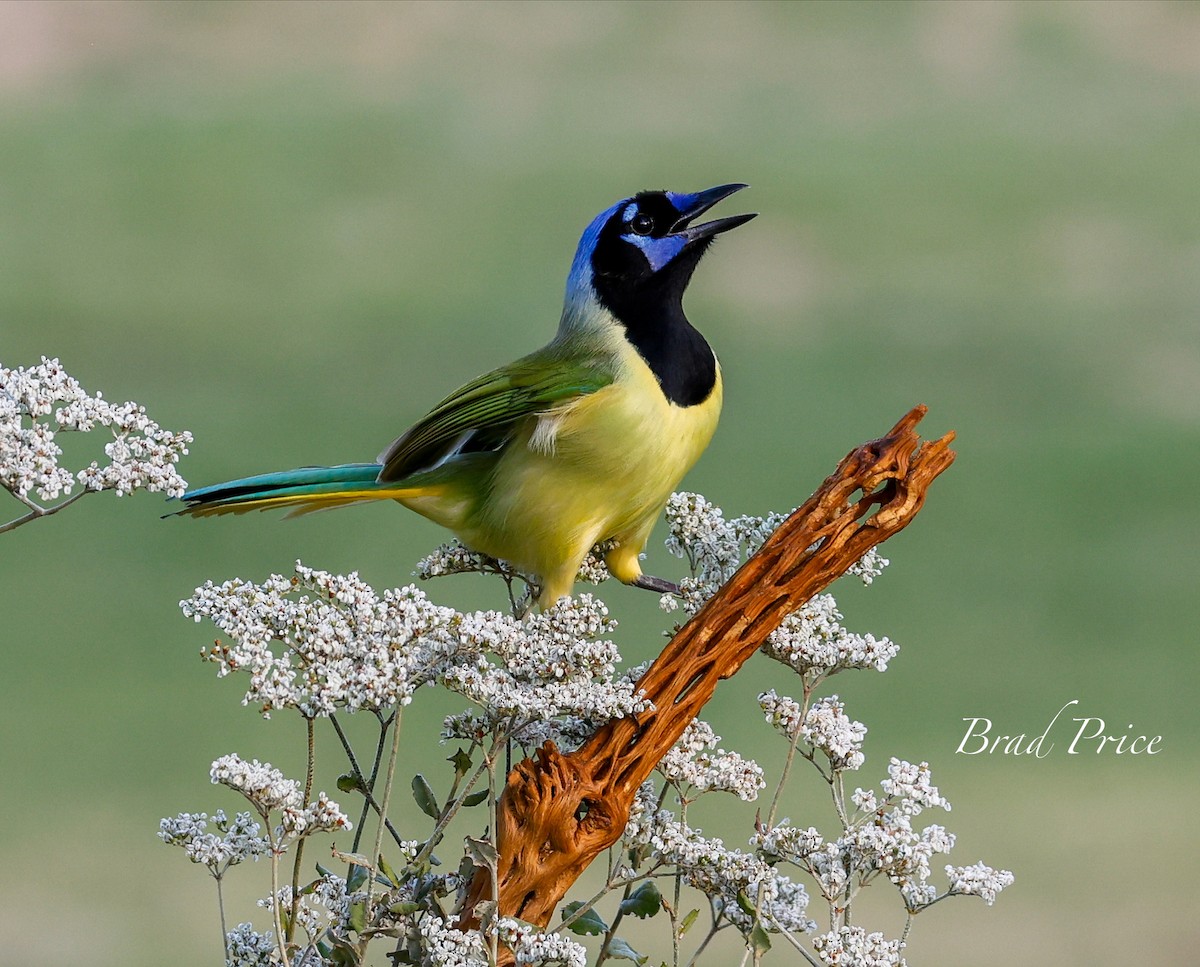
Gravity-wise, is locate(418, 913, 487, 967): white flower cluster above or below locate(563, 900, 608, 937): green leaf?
below

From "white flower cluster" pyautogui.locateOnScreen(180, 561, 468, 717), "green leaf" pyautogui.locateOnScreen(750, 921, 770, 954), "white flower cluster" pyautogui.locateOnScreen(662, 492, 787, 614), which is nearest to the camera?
"white flower cluster" pyautogui.locateOnScreen(180, 561, 468, 717)

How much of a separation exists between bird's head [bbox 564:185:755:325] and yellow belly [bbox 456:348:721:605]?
14 centimetres

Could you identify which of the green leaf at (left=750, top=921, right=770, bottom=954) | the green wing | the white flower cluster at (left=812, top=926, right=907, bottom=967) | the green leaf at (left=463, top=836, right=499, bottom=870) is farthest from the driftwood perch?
the green wing

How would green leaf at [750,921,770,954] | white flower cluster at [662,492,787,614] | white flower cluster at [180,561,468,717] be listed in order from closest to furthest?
white flower cluster at [180,561,468,717]
green leaf at [750,921,770,954]
white flower cluster at [662,492,787,614]

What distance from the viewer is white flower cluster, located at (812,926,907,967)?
2.13m

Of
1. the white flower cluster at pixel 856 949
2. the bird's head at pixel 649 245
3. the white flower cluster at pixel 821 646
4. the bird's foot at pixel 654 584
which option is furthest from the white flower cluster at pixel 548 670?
the bird's head at pixel 649 245

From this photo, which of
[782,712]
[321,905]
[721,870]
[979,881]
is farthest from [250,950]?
[979,881]

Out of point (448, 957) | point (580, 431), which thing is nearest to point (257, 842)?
point (448, 957)

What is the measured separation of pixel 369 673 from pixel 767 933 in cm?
81

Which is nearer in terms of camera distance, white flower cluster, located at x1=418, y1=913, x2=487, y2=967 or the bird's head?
white flower cluster, located at x1=418, y1=913, x2=487, y2=967

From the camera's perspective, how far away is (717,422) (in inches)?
114

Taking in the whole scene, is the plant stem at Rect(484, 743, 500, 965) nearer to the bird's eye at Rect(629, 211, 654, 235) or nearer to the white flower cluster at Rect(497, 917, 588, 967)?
the white flower cluster at Rect(497, 917, 588, 967)

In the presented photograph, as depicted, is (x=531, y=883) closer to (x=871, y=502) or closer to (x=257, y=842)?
(x=257, y=842)

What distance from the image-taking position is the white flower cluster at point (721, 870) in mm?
2229
